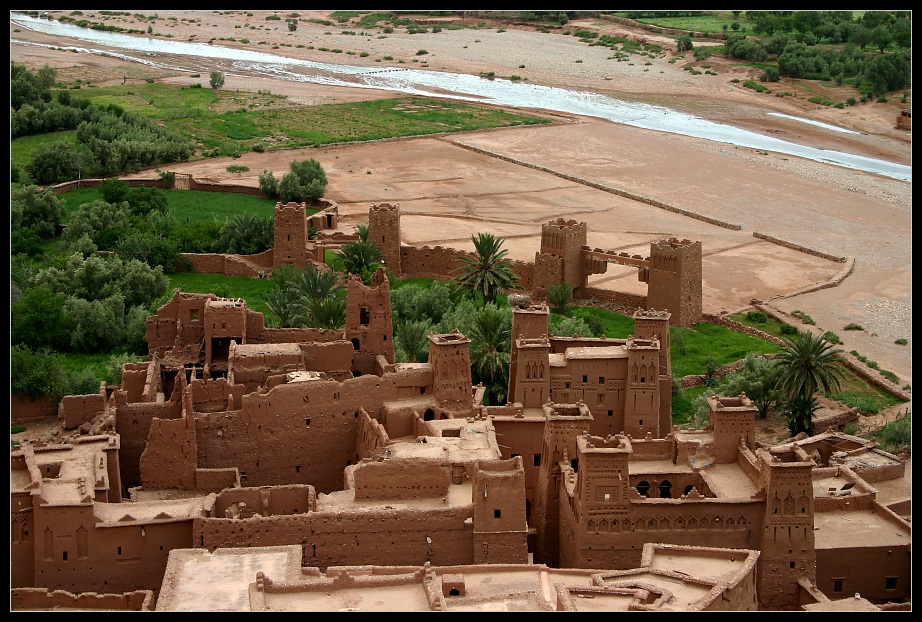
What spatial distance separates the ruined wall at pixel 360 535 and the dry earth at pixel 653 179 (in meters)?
27.4

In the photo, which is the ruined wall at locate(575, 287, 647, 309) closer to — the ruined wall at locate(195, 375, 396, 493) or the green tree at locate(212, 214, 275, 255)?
the green tree at locate(212, 214, 275, 255)

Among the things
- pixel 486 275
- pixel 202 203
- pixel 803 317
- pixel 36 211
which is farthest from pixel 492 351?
pixel 202 203

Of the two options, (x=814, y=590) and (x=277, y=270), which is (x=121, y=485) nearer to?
(x=814, y=590)

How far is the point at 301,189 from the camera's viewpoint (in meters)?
89.2

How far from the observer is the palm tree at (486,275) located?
64.6 metres

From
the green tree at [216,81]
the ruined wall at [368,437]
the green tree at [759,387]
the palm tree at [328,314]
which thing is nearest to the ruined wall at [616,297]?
the green tree at [759,387]

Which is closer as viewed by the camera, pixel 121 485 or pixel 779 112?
pixel 121 485

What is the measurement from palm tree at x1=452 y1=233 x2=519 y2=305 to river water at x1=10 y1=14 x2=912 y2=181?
44130 millimetres

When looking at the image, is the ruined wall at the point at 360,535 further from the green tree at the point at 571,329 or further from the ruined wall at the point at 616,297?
the ruined wall at the point at 616,297

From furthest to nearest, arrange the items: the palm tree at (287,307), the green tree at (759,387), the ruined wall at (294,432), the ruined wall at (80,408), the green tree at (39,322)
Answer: the green tree at (39,322) < the palm tree at (287,307) < the green tree at (759,387) < the ruined wall at (80,408) < the ruined wall at (294,432)

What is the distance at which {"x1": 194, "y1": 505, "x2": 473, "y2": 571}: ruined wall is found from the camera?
36.3m

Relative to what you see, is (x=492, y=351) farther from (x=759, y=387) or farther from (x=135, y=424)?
(x=135, y=424)
